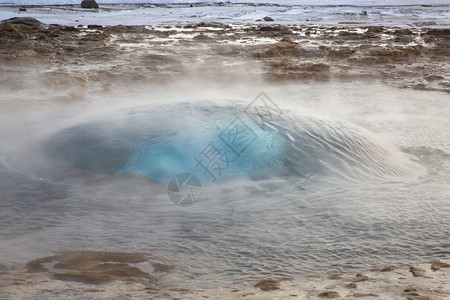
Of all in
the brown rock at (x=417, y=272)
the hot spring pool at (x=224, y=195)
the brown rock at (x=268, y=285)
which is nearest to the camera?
the brown rock at (x=268, y=285)

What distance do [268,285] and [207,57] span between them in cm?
861

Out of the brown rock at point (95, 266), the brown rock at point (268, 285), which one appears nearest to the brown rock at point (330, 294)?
the brown rock at point (268, 285)

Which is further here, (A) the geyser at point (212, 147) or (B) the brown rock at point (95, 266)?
(A) the geyser at point (212, 147)

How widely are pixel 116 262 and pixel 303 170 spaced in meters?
1.48

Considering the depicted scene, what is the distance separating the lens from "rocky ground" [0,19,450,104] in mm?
8273

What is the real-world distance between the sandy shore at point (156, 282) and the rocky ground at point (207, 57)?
15.4 feet

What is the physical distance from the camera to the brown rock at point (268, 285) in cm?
224

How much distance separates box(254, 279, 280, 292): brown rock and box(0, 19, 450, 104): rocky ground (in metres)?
5.18

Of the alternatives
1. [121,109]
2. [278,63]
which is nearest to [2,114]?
[121,109]

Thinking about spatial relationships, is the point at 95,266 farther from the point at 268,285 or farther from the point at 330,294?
the point at 330,294

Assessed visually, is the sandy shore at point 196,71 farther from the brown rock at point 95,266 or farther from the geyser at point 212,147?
the geyser at point 212,147

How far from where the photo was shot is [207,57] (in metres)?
10.4

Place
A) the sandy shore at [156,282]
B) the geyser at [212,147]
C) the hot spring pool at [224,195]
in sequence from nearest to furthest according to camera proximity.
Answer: the sandy shore at [156,282] < the hot spring pool at [224,195] < the geyser at [212,147]

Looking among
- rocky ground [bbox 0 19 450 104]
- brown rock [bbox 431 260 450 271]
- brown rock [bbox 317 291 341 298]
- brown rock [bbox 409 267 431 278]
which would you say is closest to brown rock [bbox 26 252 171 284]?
brown rock [bbox 317 291 341 298]
